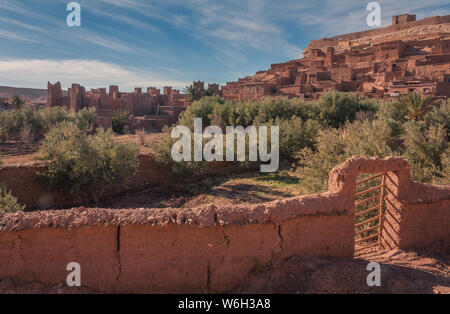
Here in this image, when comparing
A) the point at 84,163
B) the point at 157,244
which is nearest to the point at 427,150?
the point at 157,244

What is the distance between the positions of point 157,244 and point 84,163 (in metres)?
8.21

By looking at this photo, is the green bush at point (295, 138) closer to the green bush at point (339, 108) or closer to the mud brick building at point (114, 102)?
the green bush at point (339, 108)

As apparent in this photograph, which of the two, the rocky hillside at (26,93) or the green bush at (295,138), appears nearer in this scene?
the green bush at (295,138)

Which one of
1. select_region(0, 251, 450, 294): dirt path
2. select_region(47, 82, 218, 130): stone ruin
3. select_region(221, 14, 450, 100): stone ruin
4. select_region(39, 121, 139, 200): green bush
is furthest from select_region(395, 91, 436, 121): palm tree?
select_region(47, 82, 218, 130): stone ruin

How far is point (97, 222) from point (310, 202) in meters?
3.14

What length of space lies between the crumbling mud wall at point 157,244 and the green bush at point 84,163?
7.35 meters

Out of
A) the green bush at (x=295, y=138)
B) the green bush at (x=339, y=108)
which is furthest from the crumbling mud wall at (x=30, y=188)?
the green bush at (x=339, y=108)

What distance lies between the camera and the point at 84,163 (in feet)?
35.0

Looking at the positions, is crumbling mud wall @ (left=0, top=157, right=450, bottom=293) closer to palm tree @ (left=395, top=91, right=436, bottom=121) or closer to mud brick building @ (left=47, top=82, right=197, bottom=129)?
palm tree @ (left=395, top=91, right=436, bottom=121)

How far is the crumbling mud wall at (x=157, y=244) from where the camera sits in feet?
12.4

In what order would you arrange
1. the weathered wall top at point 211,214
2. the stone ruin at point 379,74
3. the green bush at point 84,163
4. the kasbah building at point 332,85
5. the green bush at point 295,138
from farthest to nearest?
1. the kasbah building at point 332,85
2. the stone ruin at point 379,74
3. the green bush at point 295,138
4. the green bush at point 84,163
5. the weathered wall top at point 211,214

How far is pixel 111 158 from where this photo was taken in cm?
1134

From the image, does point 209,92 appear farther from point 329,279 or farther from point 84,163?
point 329,279
